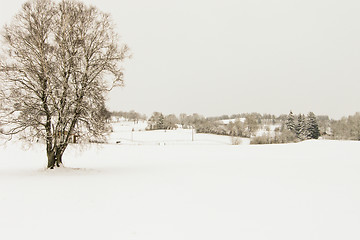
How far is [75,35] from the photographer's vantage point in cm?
1309

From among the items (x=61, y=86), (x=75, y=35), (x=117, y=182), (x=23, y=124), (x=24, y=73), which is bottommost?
(x=117, y=182)

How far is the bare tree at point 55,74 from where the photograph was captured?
12.2 meters

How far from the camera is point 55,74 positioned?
41.2ft

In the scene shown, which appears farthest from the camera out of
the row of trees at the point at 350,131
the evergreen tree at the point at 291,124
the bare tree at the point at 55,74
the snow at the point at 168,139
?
the evergreen tree at the point at 291,124

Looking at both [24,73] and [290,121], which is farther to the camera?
[290,121]

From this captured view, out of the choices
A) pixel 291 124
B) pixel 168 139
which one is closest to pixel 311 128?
pixel 291 124

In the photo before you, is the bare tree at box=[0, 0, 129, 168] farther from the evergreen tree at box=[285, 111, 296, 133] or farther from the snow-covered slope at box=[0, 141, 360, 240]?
the evergreen tree at box=[285, 111, 296, 133]

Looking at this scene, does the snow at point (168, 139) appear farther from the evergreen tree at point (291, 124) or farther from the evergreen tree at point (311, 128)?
the evergreen tree at point (311, 128)

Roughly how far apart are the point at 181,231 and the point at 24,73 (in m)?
12.8

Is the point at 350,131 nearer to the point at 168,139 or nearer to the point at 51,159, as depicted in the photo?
the point at 168,139

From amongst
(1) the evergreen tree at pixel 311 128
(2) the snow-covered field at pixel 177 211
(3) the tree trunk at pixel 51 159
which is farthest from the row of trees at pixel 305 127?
(3) the tree trunk at pixel 51 159

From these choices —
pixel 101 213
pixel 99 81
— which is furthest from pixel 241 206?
pixel 99 81

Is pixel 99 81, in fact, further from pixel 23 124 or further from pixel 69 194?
pixel 69 194

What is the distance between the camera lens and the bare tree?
39.9 ft
